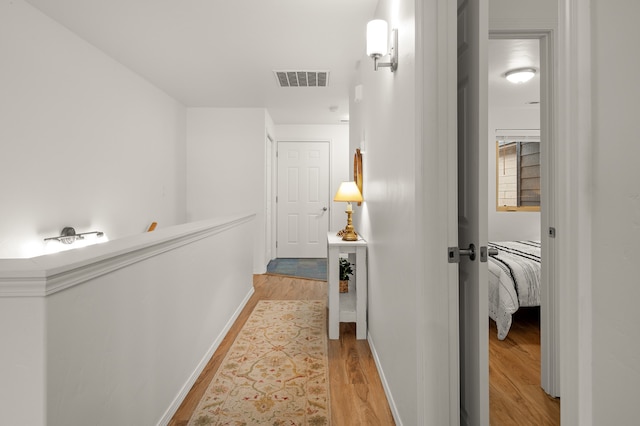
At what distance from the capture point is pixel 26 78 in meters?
2.45

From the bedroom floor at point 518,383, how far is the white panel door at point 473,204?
55 centimetres

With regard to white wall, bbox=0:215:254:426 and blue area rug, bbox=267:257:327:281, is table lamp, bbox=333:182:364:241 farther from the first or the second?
blue area rug, bbox=267:257:327:281

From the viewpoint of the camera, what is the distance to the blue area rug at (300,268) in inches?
200

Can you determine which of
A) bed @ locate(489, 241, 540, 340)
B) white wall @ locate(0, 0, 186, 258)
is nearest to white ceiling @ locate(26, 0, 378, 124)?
white wall @ locate(0, 0, 186, 258)

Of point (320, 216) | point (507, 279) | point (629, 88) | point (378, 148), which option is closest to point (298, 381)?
point (378, 148)

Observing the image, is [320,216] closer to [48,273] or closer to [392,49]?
[392,49]

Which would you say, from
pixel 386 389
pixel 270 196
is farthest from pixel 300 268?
pixel 386 389

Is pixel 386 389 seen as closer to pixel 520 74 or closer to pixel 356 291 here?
pixel 356 291

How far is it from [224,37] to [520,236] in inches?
184

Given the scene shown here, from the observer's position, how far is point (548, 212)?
1.96 meters

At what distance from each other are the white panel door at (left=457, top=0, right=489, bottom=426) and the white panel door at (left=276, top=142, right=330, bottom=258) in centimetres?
493

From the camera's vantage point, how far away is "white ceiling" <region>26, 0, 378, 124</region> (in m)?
2.55

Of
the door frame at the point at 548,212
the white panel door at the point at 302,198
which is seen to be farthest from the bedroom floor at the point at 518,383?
the white panel door at the point at 302,198

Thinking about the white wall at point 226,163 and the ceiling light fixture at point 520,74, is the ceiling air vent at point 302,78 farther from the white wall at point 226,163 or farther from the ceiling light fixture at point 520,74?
the ceiling light fixture at point 520,74
